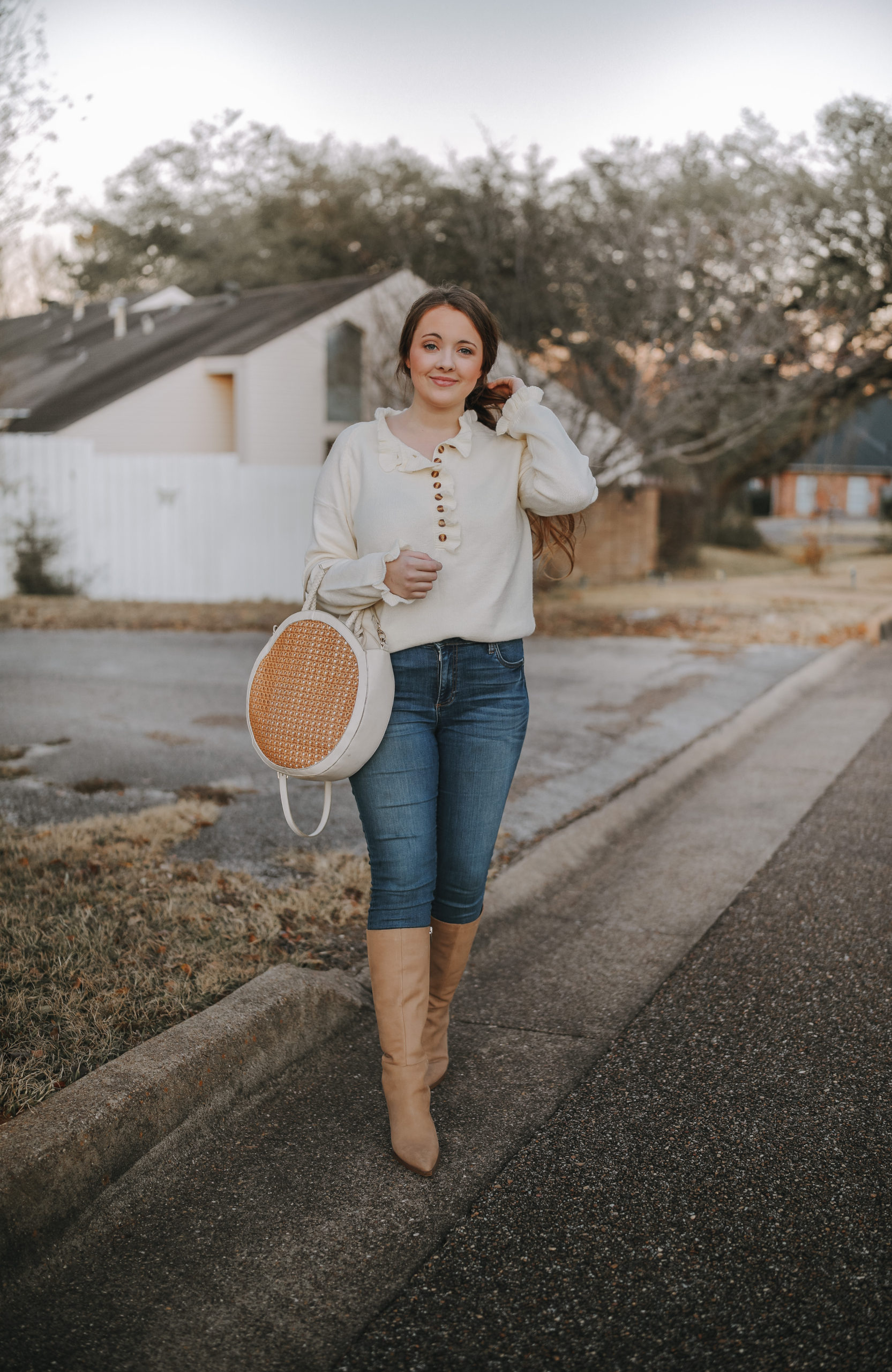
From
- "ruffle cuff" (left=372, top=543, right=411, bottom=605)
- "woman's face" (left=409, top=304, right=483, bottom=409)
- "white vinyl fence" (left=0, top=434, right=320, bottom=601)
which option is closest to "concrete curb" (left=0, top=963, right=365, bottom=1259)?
"ruffle cuff" (left=372, top=543, right=411, bottom=605)

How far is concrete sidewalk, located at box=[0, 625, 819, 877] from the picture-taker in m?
5.21

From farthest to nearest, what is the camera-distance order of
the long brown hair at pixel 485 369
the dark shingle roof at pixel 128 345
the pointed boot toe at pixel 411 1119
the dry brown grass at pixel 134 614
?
1. the dark shingle roof at pixel 128 345
2. the dry brown grass at pixel 134 614
3. the long brown hair at pixel 485 369
4. the pointed boot toe at pixel 411 1119

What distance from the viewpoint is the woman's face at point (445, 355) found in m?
2.66

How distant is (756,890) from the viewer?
448cm

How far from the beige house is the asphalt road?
16.8 meters

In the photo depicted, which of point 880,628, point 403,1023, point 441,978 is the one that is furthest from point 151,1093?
point 880,628

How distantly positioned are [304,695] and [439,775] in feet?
1.29

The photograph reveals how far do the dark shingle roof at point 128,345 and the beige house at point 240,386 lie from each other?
0.16 feet

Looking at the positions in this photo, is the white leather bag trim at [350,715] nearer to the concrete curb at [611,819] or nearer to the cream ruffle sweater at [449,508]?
the cream ruffle sweater at [449,508]

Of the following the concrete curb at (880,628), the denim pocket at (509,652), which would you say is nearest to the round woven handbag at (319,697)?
the denim pocket at (509,652)

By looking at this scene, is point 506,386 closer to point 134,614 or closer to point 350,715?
point 350,715

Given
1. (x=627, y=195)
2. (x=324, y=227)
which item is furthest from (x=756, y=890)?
(x=324, y=227)

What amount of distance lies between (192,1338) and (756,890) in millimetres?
2967

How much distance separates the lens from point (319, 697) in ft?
8.41
